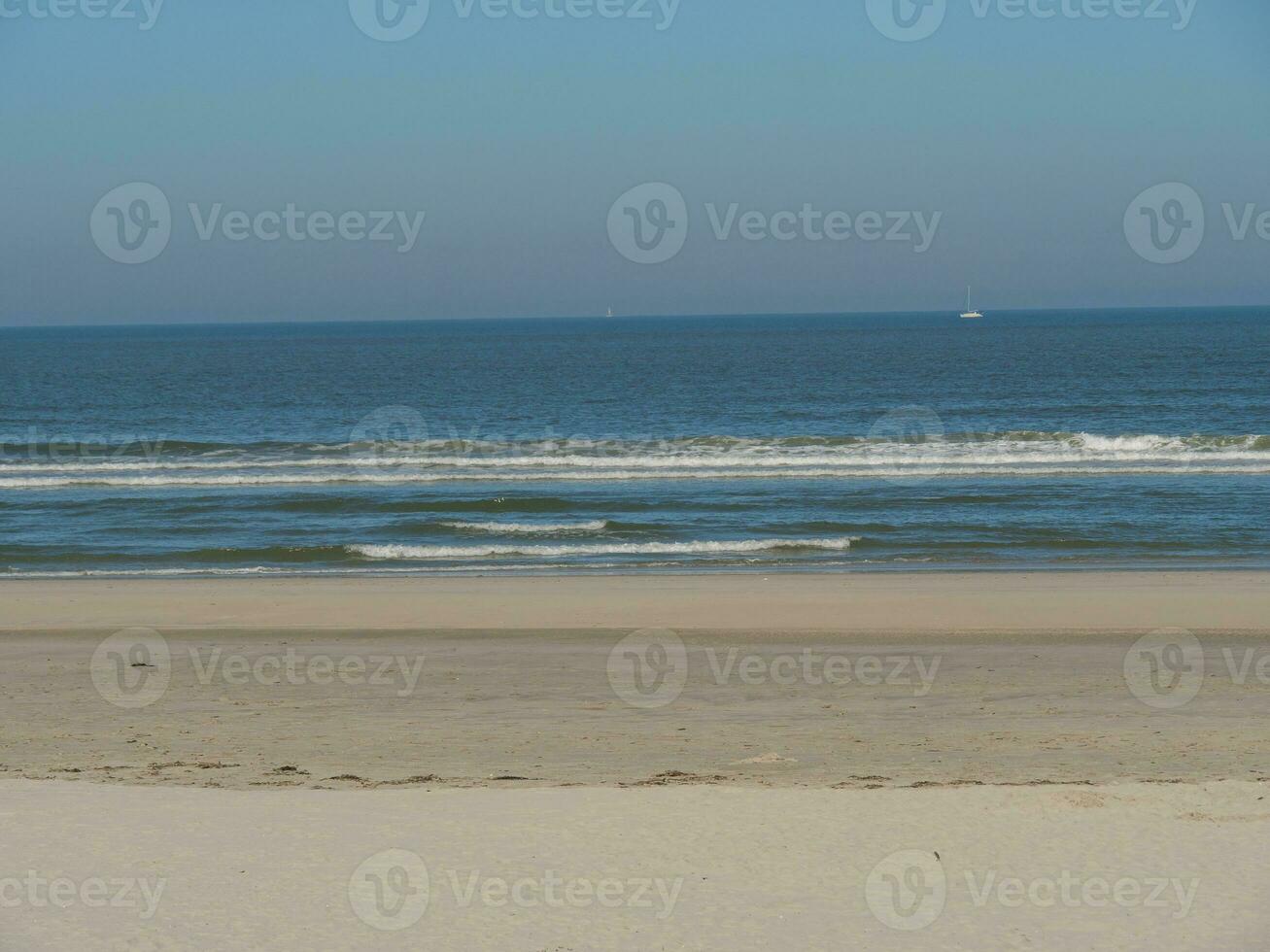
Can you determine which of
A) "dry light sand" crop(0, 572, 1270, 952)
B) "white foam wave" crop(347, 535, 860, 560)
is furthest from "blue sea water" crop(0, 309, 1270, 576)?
"dry light sand" crop(0, 572, 1270, 952)

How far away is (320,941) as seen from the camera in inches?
237

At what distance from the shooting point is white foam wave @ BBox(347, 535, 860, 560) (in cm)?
2070

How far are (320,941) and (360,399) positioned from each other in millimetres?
52092

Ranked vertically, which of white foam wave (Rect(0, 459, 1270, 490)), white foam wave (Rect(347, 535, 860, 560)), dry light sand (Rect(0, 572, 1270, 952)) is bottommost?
dry light sand (Rect(0, 572, 1270, 952))

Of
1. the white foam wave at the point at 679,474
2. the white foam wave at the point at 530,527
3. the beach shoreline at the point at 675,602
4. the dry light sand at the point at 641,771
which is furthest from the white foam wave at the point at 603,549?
the white foam wave at the point at 679,474

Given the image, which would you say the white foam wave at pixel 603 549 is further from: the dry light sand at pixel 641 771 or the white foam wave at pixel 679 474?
the white foam wave at pixel 679 474

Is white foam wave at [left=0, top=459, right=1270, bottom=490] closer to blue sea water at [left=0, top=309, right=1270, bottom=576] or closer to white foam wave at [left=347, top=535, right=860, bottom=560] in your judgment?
blue sea water at [left=0, top=309, right=1270, bottom=576]

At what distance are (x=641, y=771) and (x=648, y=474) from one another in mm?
21575

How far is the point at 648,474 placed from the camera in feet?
100.0

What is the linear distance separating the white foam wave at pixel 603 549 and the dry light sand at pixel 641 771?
416 centimetres

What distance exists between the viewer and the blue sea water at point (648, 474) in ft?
68.2

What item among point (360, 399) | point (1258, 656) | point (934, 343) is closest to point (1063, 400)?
point (360, 399)

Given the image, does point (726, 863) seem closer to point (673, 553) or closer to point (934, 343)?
point (673, 553)

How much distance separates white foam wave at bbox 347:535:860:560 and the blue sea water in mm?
75
